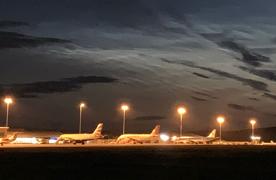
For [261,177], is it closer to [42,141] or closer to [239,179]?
[239,179]

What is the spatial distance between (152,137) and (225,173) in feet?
417

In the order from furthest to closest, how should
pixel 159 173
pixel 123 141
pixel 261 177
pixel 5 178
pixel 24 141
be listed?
1. pixel 123 141
2. pixel 24 141
3. pixel 159 173
4. pixel 261 177
5. pixel 5 178

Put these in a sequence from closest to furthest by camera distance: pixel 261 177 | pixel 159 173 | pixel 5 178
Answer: pixel 5 178
pixel 261 177
pixel 159 173

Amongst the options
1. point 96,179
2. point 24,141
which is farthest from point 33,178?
point 24,141

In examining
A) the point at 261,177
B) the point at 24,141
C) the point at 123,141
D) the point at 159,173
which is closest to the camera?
the point at 261,177

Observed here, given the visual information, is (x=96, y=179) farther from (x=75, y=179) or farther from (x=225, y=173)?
(x=225, y=173)

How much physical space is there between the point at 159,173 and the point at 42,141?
119871 mm

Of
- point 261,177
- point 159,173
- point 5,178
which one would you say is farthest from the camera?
point 159,173

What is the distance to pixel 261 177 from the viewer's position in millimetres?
38062

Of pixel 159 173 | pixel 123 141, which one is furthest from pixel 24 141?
pixel 159 173

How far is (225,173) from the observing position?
41062 mm

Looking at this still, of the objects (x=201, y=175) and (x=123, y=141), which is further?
(x=123, y=141)

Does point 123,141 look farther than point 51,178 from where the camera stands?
Yes

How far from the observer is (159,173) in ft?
133
